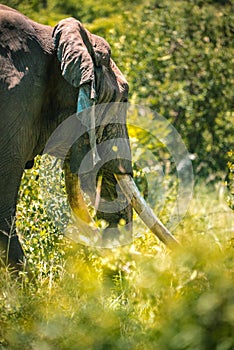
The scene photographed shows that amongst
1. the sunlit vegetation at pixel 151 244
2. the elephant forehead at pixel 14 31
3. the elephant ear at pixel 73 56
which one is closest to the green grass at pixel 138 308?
the sunlit vegetation at pixel 151 244

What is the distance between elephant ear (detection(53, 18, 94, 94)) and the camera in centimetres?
548

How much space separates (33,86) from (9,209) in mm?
750

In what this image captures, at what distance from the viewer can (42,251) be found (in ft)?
19.5

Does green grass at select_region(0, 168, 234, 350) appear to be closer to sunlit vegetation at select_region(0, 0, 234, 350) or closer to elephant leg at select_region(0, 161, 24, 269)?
sunlit vegetation at select_region(0, 0, 234, 350)

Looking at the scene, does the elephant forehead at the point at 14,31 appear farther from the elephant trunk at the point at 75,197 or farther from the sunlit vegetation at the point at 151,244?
the sunlit vegetation at the point at 151,244

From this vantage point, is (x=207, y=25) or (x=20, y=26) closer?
(x=20, y=26)

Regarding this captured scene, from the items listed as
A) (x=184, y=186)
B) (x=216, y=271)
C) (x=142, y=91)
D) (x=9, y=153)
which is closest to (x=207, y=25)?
(x=142, y=91)

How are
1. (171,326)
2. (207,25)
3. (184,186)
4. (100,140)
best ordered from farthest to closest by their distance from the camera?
(207,25), (184,186), (100,140), (171,326)

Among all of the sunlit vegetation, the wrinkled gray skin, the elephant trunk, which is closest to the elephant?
the wrinkled gray skin

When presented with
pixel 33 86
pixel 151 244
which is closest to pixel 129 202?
pixel 151 244

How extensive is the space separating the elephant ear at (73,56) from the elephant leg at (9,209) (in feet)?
2.09

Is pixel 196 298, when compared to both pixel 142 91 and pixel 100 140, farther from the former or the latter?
pixel 142 91

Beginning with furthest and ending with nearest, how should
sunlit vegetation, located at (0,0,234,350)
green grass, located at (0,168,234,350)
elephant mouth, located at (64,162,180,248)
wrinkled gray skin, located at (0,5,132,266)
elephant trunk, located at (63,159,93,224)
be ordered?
elephant trunk, located at (63,159,93,224) → elephant mouth, located at (64,162,180,248) → wrinkled gray skin, located at (0,5,132,266) → sunlit vegetation, located at (0,0,234,350) → green grass, located at (0,168,234,350)

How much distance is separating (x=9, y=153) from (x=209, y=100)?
6039mm
